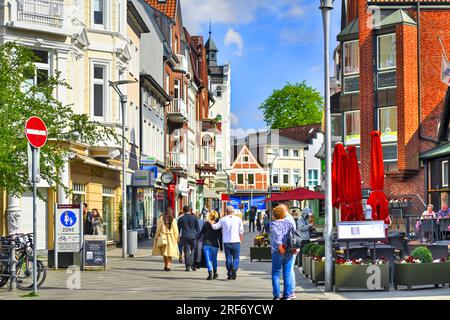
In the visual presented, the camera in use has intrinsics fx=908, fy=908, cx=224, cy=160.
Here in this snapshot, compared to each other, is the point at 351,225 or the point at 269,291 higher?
the point at 351,225

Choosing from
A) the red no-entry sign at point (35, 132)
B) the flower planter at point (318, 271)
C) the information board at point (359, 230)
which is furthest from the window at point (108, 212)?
the red no-entry sign at point (35, 132)

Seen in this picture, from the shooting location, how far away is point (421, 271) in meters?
17.8

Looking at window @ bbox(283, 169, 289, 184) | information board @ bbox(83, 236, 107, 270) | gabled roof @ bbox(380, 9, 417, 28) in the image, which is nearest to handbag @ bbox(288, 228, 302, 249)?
information board @ bbox(83, 236, 107, 270)

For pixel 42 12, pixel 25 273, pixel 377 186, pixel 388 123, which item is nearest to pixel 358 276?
pixel 25 273

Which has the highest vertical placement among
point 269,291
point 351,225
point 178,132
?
point 178,132

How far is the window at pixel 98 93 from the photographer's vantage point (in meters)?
36.0

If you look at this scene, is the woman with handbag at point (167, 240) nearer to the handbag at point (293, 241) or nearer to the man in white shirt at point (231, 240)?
A: the man in white shirt at point (231, 240)

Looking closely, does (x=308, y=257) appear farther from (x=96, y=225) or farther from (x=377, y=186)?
(x=96, y=225)

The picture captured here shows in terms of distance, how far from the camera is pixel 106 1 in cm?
3694

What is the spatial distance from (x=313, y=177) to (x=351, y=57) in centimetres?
7098

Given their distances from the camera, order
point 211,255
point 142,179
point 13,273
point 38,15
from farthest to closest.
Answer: point 142,179
point 38,15
point 211,255
point 13,273
